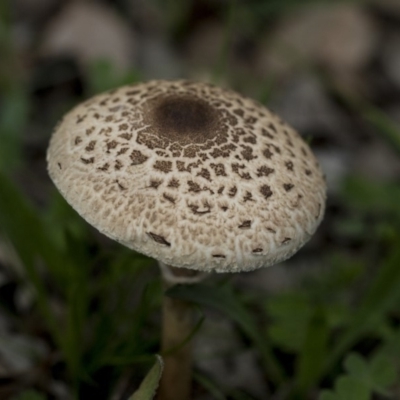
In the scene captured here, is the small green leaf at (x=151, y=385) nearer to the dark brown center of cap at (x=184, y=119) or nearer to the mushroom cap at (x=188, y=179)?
the mushroom cap at (x=188, y=179)

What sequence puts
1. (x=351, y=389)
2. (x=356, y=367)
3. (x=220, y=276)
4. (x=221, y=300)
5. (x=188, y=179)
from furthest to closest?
(x=220, y=276), (x=356, y=367), (x=351, y=389), (x=221, y=300), (x=188, y=179)

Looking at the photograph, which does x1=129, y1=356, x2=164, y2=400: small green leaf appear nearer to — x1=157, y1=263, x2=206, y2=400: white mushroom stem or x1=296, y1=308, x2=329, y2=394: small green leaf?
x1=157, y1=263, x2=206, y2=400: white mushroom stem

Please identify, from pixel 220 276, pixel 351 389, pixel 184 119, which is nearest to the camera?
pixel 184 119

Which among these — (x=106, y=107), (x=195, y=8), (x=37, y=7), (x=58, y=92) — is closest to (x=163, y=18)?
(x=195, y=8)

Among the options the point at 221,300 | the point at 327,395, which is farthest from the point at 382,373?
the point at 221,300

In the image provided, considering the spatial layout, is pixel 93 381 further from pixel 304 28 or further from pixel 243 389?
pixel 304 28

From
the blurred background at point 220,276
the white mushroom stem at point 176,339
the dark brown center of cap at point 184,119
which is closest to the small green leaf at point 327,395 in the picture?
the blurred background at point 220,276

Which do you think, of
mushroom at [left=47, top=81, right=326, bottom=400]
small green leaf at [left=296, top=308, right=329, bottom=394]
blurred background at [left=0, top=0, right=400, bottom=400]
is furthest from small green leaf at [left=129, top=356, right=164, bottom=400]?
small green leaf at [left=296, top=308, right=329, bottom=394]

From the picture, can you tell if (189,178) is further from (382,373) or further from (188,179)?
(382,373)
